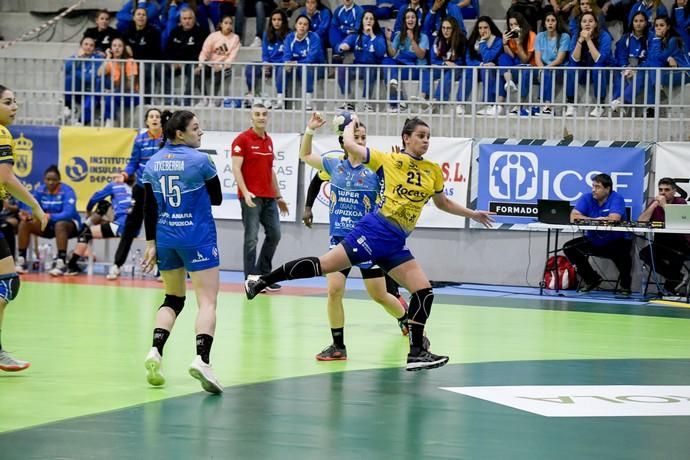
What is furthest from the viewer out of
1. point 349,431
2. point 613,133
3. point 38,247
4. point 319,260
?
point 38,247

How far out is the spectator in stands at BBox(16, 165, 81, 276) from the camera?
17.0 m

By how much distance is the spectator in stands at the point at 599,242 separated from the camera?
1550 centimetres

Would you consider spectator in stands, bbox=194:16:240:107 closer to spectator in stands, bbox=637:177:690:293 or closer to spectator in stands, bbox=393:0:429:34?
spectator in stands, bbox=393:0:429:34

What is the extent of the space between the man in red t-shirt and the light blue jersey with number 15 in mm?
6661

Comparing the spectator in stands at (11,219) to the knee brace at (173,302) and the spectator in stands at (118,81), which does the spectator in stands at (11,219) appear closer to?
the spectator in stands at (118,81)

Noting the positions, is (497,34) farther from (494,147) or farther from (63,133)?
(63,133)

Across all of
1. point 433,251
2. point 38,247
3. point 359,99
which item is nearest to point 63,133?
point 38,247

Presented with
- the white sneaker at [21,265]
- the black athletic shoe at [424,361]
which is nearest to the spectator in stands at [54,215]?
the white sneaker at [21,265]

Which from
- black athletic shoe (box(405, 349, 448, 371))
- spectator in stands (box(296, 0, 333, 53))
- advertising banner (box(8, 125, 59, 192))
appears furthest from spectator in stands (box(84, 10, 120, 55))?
black athletic shoe (box(405, 349, 448, 371))

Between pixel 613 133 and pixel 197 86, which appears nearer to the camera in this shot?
pixel 613 133

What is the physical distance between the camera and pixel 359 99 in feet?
57.5

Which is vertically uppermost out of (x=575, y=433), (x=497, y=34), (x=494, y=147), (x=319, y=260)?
(x=497, y=34)

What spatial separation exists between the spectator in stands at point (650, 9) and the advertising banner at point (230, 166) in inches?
216

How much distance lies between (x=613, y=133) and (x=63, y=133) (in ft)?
27.7
